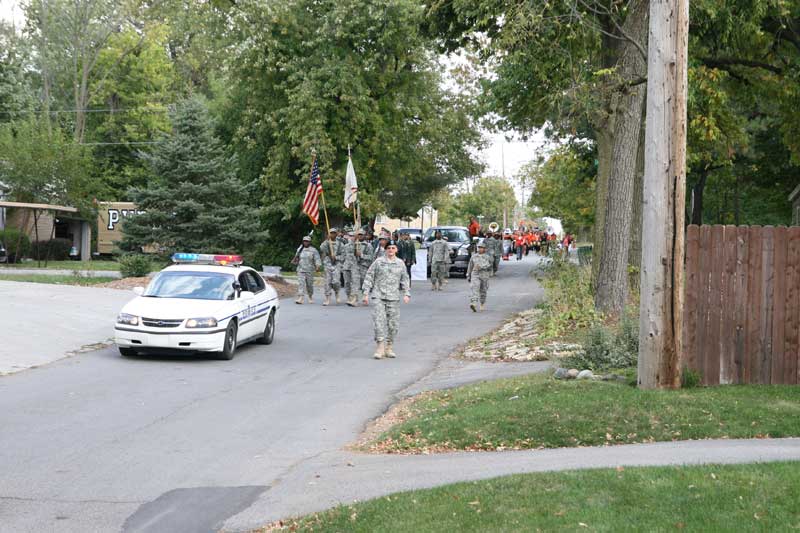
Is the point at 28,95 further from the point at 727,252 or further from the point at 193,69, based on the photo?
the point at 727,252

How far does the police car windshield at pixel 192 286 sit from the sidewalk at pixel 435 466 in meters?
7.55

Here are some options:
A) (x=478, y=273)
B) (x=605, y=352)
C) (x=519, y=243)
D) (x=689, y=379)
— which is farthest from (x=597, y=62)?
(x=519, y=243)

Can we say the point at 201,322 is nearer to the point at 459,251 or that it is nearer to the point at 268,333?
the point at 268,333

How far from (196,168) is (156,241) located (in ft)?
8.48

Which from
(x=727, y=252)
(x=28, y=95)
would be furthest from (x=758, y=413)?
(x=28, y=95)

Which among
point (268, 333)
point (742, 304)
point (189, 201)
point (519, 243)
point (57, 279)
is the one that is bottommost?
point (268, 333)

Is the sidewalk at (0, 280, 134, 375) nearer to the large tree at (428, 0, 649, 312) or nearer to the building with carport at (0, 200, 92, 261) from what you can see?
the large tree at (428, 0, 649, 312)

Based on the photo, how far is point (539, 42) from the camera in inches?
633

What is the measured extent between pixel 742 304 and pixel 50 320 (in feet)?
43.5

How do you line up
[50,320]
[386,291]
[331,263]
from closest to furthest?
[386,291]
[50,320]
[331,263]

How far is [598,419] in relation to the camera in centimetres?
933

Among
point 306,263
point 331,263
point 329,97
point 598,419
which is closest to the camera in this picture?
point 598,419

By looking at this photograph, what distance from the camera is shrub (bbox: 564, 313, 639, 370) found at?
1234cm

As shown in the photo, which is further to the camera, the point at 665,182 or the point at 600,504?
the point at 665,182
